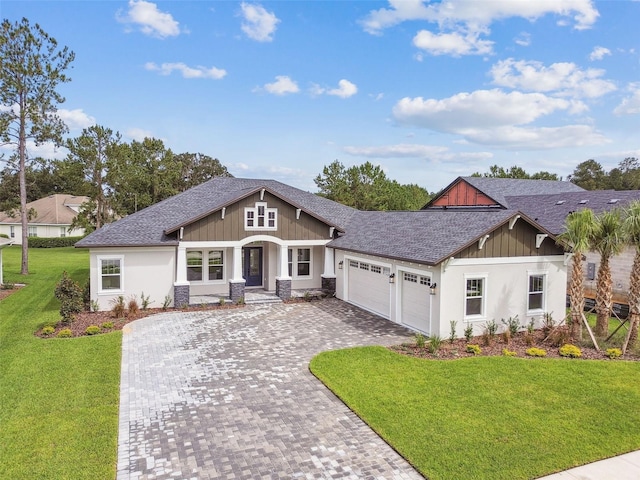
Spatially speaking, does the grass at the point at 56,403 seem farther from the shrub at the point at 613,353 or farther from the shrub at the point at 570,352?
the shrub at the point at 613,353

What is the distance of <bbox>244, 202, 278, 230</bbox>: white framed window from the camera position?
2062 centimetres

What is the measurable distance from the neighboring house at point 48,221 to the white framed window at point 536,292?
49.5 m

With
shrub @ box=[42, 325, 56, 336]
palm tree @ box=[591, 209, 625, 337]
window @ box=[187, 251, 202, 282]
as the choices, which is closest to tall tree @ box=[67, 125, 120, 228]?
window @ box=[187, 251, 202, 282]

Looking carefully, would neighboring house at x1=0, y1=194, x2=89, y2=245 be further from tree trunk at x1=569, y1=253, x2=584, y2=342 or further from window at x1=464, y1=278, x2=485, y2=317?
tree trunk at x1=569, y1=253, x2=584, y2=342

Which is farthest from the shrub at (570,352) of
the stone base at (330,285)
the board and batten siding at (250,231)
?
the board and batten siding at (250,231)

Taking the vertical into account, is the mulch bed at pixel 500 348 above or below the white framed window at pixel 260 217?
below

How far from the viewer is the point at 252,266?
76.6 ft

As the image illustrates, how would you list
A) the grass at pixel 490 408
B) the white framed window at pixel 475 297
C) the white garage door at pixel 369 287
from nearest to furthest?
the grass at pixel 490 408, the white framed window at pixel 475 297, the white garage door at pixel 369 287

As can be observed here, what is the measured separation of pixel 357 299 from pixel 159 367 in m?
10.2

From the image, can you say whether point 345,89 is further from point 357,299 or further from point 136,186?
point 136,186

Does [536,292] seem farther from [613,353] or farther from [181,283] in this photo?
[181,283]

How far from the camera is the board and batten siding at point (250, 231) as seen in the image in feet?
64.7

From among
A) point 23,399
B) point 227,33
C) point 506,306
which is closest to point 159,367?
point 23,399

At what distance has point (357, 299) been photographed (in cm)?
1978
